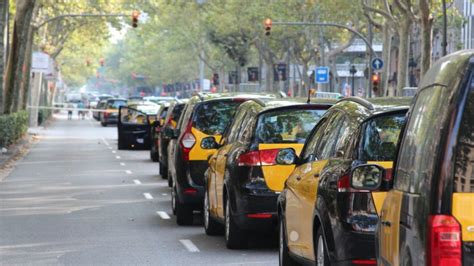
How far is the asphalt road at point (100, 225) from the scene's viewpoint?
13.6m

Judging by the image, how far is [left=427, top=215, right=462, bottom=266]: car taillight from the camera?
597 centimetres

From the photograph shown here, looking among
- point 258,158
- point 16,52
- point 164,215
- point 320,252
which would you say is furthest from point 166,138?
point 320,252

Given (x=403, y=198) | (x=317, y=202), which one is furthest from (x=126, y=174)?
(x=403, y=198)

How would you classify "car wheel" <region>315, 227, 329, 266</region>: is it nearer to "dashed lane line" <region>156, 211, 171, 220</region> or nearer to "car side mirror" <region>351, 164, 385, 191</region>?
"car side mirror" <region>351, 164, 385, 191</region>

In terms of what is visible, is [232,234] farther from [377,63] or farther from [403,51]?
[377,63]

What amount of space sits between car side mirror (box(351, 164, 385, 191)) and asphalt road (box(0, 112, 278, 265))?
5663 millimetres

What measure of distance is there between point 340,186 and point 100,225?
8.71 metres

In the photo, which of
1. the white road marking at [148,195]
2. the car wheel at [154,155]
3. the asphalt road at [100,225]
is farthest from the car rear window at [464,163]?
the car wheel at [154,155]

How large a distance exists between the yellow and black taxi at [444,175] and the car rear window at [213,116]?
1202 centimetres

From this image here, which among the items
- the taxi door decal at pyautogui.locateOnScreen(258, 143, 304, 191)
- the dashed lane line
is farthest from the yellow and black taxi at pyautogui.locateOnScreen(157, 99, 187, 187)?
the taxi door decal at pyautogui.locateOnScreen(258, 143, 304, 191)

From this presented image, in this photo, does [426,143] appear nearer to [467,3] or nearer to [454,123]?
[454,123]

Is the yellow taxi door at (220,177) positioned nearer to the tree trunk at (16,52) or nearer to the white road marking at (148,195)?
the white road marking at (148,195)

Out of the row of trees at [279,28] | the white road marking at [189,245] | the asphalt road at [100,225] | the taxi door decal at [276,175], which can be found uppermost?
the row of trees at [279,28]

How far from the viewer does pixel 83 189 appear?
24.9 m
